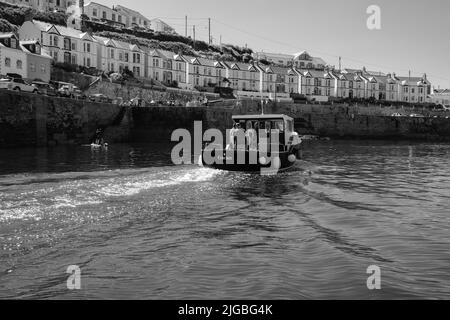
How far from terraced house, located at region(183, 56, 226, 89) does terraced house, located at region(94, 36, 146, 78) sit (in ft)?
39.0

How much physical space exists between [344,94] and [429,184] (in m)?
102

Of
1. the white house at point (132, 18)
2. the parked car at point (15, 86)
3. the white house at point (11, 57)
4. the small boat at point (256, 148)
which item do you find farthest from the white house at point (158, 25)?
the small boat at point (256, 148)

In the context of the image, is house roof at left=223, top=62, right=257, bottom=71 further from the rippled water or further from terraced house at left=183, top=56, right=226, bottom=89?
the rippled water

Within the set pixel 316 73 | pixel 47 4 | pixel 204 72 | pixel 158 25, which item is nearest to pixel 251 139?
pixel 204 72

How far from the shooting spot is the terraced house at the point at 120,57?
89500 mm

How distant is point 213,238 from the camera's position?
40.5 ft

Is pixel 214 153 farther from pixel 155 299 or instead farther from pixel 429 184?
pixel 155 299

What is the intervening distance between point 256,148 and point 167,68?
249 ft

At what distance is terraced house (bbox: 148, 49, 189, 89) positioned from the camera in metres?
97.8

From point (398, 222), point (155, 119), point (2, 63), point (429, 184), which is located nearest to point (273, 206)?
point (398, 222)

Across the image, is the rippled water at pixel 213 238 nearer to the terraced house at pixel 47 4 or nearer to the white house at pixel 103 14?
the terraced house at pixel 47 4

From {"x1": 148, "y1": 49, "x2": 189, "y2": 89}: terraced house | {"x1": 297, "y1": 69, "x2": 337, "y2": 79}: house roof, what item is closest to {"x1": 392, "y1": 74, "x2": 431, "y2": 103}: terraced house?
{"x1": 297, "y1": 69, "x2": 337, "y2": 79}: house roof

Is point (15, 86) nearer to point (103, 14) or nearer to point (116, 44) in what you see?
point (116, 44)

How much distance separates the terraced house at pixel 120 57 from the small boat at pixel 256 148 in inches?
2506
